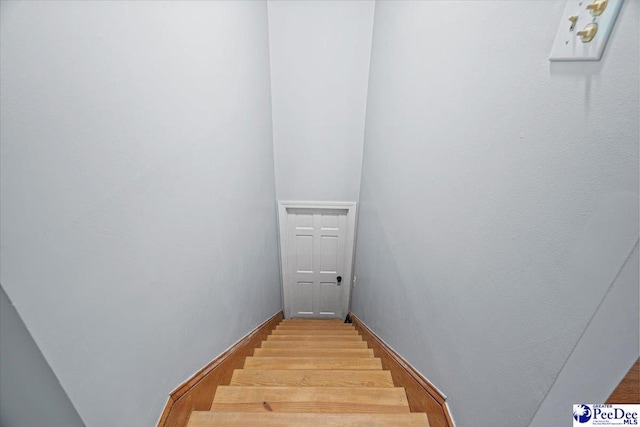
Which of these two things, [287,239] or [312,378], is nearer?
[312,378]

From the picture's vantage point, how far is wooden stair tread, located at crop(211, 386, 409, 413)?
1.16 m

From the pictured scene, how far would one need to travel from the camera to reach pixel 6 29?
50 cm

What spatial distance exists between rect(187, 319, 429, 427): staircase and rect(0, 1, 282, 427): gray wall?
255mm

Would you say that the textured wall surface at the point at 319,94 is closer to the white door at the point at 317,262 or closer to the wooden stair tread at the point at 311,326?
the white door at the point at 317,262

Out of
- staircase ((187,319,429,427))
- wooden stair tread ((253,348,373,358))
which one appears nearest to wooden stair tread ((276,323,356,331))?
wooden stair tread ((253,348,373,358))

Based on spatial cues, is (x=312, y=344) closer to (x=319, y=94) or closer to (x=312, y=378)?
(x=312, y=378)

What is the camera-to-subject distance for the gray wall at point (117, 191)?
547 mm

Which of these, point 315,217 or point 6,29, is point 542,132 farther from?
point 315,217

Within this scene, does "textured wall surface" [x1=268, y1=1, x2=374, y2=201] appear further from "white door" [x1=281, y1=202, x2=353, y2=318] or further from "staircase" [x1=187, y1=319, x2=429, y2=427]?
"staircase" [x1=187, y1=319, x2=429, y2=427]

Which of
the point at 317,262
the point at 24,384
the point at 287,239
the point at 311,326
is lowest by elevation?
the point at 311,326

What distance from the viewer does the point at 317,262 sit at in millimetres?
3473

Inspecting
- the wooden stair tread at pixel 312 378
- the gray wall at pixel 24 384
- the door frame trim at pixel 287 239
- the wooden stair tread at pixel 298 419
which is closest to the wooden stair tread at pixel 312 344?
the wooden stair tread at pixel 312 378

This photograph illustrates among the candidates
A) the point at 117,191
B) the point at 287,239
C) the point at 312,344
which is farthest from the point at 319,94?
the point at 312,344

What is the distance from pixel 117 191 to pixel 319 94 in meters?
2.40
